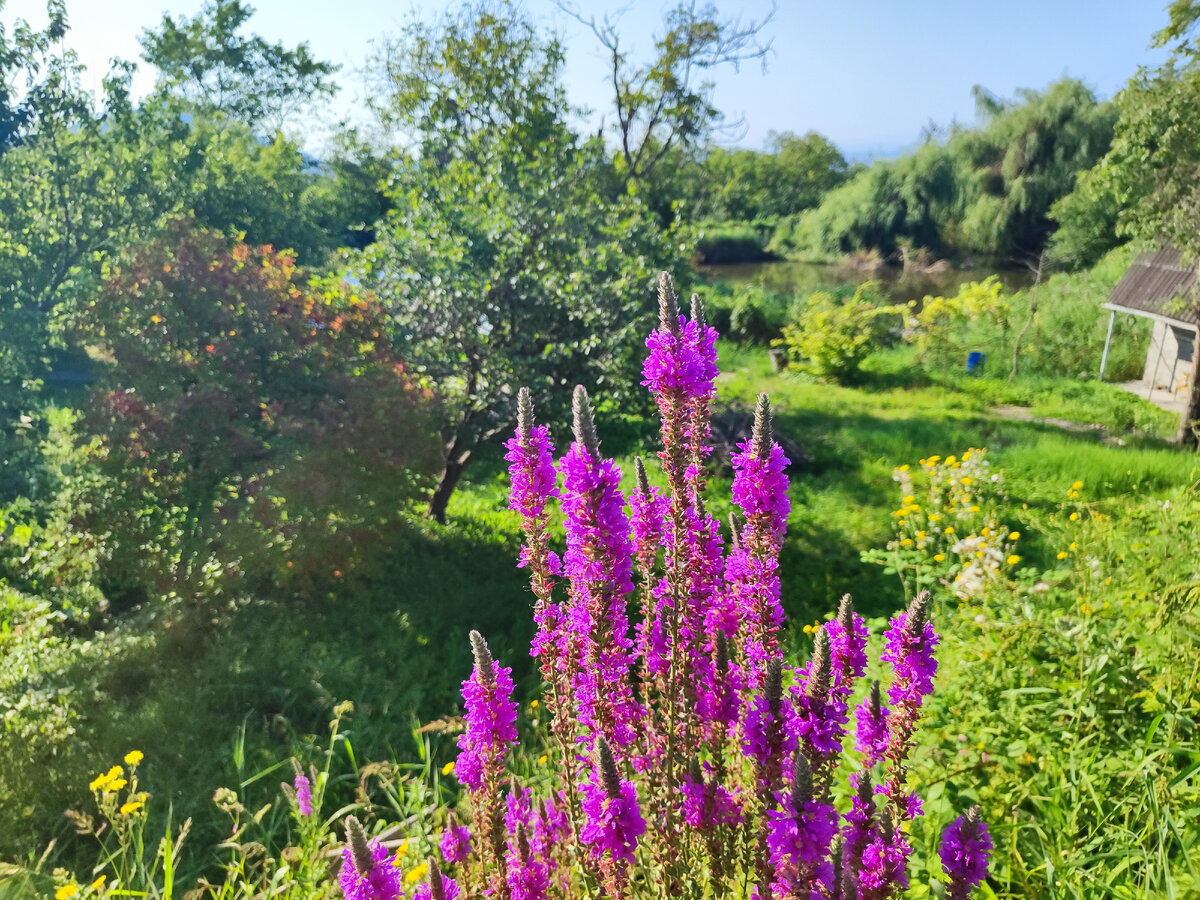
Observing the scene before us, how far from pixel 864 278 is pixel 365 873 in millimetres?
29309

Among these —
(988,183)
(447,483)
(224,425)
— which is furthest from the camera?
(988,183)

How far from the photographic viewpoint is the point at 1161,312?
11875 mm

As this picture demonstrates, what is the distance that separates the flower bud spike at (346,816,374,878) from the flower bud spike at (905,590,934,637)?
1.35 meters

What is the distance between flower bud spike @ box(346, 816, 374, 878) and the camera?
1445mm

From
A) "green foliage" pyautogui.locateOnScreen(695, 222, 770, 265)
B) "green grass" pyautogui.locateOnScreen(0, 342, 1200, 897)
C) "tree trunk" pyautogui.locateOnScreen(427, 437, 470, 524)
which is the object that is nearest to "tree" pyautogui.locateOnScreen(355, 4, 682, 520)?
"tree trunk" pyautogui.locateOnScreen(427, 437, 470, 524)

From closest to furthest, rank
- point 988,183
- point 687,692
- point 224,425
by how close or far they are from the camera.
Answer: point 687,692, point 224,425, point 988,183

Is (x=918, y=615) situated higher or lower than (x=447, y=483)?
higher

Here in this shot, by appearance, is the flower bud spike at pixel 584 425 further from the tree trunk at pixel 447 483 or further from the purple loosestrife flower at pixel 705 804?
the tree trunk at pixel 447 483

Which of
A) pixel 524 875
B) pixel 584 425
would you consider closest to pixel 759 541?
pixel 584 425

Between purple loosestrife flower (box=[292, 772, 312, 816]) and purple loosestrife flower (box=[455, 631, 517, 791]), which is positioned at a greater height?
purple loosestrife flower (box=[455, 631, 517, 791])

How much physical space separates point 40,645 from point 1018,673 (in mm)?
6055

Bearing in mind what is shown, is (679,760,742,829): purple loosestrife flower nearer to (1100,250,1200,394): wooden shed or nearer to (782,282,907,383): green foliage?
(1100,250,1200,394): wooden shed

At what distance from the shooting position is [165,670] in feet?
16.4

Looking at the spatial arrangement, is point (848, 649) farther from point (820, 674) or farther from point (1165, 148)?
point (1165, 148)
